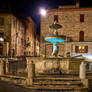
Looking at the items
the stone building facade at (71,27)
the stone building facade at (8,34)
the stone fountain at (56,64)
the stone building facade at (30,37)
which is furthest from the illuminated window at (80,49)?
the stone fountain at (56,64)

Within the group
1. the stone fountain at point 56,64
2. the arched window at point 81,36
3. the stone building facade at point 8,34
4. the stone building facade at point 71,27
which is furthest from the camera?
the stone building facade at point 8,34

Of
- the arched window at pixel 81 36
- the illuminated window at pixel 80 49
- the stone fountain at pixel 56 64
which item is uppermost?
the arched window at pixel 81 36

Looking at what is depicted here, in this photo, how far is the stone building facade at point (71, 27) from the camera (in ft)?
A: 101

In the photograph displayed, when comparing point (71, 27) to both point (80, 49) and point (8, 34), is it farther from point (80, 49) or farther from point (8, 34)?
point (8, 34)

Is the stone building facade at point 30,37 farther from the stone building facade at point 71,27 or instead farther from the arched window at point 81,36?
the arched window at point 81,36

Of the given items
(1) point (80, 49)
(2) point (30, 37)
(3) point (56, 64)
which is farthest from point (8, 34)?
(3) point (56, 64)

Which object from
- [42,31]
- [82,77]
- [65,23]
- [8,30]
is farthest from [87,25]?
[82,77]

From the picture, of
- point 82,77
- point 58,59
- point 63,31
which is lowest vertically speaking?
point 82,77

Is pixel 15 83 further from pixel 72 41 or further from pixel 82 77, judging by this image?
pixel 72 41

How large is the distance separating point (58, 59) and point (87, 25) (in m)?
21.6

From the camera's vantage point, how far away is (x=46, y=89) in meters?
8.52

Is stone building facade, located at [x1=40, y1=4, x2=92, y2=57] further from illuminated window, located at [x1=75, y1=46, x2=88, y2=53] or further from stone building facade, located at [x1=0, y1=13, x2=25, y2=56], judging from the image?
stone building facade, located at [x1=0, y1=13, x2=25, y2=56]

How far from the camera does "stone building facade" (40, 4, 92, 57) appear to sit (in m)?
30.8

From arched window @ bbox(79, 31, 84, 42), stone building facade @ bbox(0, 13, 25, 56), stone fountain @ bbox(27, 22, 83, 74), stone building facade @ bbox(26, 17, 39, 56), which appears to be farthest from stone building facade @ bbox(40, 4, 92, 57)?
stone fountain @ bbox(27, 22, 83, 74)
